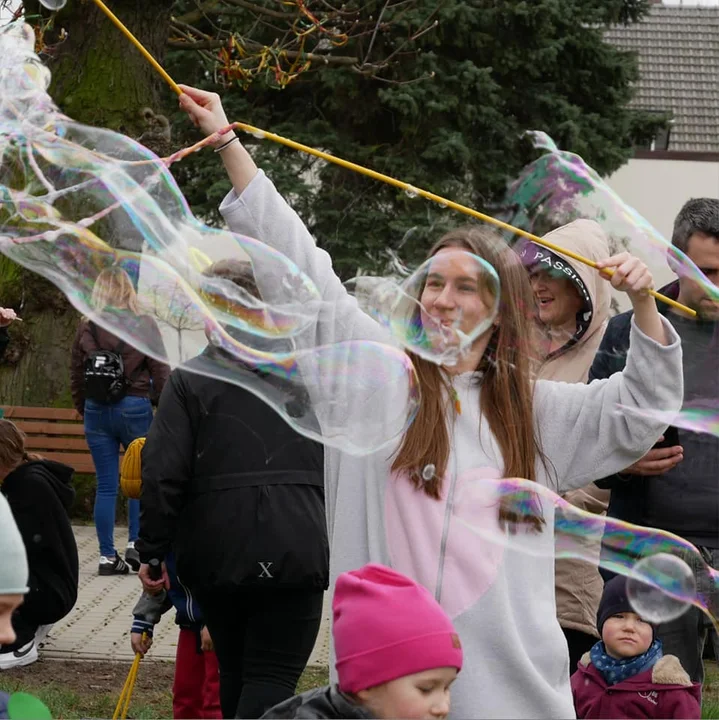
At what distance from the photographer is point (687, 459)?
4055mm

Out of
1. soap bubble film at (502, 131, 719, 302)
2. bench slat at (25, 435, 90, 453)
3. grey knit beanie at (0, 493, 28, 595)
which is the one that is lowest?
bench slat at (25, 435, 90, 453)

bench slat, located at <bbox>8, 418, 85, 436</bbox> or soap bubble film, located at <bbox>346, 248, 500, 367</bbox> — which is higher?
soap bubble film, located at <bbox>346, 248, 500, 367</bbox>

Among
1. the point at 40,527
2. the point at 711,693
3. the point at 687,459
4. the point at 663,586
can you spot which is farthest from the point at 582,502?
the point at 40,527

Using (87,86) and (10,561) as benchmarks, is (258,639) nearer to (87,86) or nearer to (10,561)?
(10,561)

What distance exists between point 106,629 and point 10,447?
200cm

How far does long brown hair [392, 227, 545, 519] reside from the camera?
301 cm

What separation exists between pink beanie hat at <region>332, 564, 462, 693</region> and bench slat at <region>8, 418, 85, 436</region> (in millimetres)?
9356

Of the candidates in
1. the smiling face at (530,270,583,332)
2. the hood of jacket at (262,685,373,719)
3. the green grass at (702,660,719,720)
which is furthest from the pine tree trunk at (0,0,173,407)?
the hood of jacket at (262,685,373,719)

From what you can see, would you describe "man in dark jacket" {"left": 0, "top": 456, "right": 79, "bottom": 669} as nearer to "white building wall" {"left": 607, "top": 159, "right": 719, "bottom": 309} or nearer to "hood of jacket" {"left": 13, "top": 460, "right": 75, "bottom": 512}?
"hood of jacket" {"left": 13, "top": 460, "right": 75, "bottom": 512}

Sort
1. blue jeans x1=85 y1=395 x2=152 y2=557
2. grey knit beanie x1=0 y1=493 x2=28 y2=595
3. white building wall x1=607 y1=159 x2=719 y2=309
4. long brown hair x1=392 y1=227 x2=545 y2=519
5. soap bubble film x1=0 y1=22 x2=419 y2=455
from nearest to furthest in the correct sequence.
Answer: grey knit beanie x1=0 y1=493 x2=28 y2=595 → long brown hair x1=392 y1=227 x2=545 y2=519 → soap bubble film x1=0 y1=22 x2=419 y2=455 → blue jeans x1=85 y1=395 x2=152 y2=557 → white building wall x1=607 y1=159 x2=719 y2=309

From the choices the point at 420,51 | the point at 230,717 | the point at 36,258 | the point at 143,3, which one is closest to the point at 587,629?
the point at 230,717

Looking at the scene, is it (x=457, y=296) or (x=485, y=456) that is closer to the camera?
(x=485, y=456)

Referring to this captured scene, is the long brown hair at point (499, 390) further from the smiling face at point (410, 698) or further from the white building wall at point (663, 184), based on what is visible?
the white building wall at point (663, 184)

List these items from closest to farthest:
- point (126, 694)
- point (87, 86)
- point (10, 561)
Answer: point (10, 561) → point (126, 694) → point (87, 86)
